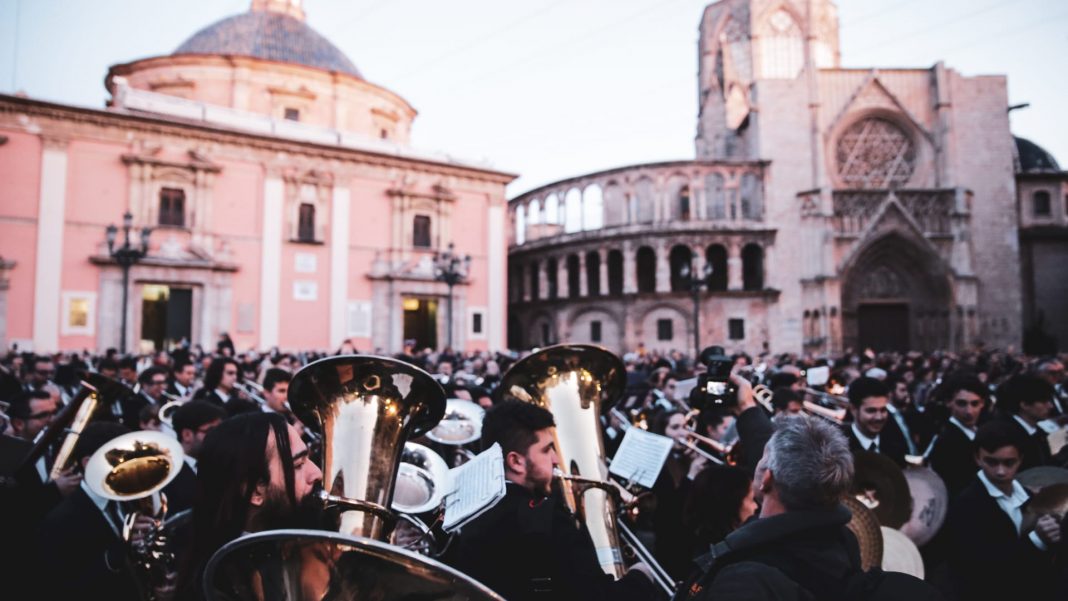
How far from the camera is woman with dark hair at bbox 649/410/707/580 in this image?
409cm

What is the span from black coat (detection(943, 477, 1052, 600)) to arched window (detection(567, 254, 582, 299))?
34235mm

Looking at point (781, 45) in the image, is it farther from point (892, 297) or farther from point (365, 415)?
point (365, 415)

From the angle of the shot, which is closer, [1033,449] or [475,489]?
[475,489]

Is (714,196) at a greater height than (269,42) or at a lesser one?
lesser

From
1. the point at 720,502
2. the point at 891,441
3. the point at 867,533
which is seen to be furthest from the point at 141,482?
the point at 891,441

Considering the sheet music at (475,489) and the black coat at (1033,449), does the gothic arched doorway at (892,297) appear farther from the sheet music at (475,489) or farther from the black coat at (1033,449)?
the sheet music at (475,489)

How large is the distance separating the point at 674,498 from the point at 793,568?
10.8 ft

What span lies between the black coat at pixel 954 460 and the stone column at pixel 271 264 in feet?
79.2

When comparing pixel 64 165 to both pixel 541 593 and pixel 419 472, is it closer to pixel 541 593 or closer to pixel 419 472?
pixel 419 472

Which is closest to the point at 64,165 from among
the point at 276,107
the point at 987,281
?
the point at 276,107

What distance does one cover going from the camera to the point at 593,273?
3816cm

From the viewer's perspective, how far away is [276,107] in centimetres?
2995

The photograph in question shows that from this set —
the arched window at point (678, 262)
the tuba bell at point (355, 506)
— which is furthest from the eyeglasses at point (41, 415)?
the arched window at point (678, 262)

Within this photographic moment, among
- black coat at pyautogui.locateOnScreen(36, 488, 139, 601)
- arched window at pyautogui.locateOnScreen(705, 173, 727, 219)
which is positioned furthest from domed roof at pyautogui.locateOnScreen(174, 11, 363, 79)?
black coat at pyautogui.locateOnScreen(36, 488, 139, 601)
